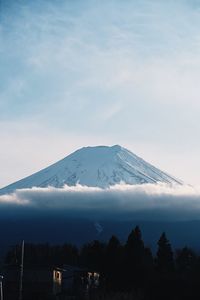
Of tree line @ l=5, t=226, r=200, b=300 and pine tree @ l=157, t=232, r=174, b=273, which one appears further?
pine tree @ l=157, t=232, r=174, b=273

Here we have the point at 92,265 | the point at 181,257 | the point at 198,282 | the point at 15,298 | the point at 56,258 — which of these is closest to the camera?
the point at 198,282

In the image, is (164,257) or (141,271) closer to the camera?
(141,271)

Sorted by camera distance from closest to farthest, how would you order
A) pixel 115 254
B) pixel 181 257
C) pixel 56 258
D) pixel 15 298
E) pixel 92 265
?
pixel 15 298 → pixel 115 254 → pixel 92 265 → pixel 181 257 → pixel 56 258

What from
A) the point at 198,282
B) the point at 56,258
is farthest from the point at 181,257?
the point at 198,282

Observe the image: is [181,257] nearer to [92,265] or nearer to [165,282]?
[92,265]

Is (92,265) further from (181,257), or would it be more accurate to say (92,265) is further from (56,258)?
(56,258)

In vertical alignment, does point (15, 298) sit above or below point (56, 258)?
below

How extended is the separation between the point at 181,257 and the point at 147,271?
65.2ft

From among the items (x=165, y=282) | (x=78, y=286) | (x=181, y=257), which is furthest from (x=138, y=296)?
(x=181, y=257)

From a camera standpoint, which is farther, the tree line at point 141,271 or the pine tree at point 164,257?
the pine tree at point 164,257

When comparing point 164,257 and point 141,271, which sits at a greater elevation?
point 164,257

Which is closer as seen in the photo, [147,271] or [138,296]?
[138,296]

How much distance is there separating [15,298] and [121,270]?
9551 mm

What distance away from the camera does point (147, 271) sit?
2020 inches
